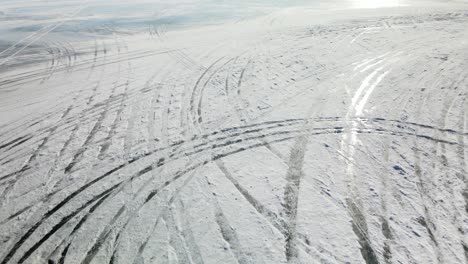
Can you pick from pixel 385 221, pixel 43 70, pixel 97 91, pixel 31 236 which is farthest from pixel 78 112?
pixel 385 221

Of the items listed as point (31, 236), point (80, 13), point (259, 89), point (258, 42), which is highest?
point (80, 13)

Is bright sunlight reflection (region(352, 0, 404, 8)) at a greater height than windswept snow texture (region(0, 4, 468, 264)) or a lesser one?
greater

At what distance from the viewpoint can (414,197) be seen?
11.8ft

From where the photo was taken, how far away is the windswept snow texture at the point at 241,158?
321 centimetres

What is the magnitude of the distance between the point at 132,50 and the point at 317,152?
7.52 metres

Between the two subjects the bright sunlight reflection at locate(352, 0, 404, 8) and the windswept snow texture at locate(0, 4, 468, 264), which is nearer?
the windswept snow texture at locate(0, 4, 468, 264)

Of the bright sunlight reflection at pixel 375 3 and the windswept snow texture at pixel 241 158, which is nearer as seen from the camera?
the windswept snow texture at pixel 241 158

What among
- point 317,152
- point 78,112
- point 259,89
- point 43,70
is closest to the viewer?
point 317,152

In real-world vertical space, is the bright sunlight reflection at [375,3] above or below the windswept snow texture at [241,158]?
above

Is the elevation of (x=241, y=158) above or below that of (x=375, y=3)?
below

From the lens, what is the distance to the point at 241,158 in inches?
175

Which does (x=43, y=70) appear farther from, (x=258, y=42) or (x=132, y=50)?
(x=258, y=42)

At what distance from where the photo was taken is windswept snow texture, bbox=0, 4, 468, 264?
3.21 m

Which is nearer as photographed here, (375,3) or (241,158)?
(241,158)
